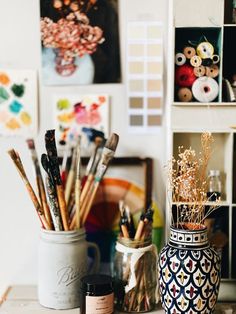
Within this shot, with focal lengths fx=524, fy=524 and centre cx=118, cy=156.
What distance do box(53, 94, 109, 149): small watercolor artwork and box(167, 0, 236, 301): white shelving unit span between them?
0.71ft

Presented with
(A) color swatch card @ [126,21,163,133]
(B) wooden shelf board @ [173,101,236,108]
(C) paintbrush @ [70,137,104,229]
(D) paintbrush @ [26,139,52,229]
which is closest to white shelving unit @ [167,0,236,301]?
(B) wooden shelf board @ [173,101,236,108]

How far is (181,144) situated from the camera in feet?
4.79

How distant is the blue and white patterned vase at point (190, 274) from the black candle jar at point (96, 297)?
139 mm

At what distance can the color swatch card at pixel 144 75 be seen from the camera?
151 cm

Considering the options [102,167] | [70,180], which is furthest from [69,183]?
[102,167]

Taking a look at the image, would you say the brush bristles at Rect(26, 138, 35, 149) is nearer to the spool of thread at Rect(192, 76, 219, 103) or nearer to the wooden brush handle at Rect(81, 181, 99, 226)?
the wooden brush handle at Rect(81, 181, 99, 226)

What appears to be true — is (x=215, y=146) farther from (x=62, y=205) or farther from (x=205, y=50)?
(x=62, y=205)

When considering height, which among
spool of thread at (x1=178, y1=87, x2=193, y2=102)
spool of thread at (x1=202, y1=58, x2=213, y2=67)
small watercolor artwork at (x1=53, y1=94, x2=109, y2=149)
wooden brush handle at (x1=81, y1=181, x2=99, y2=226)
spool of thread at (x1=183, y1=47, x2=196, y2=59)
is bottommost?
wooden brush handle at (x1=81, y1=181, x2=99, y2=226)

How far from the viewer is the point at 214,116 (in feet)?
4.45

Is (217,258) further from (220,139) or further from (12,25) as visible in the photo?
(12,25)

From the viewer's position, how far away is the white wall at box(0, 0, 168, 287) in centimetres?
151

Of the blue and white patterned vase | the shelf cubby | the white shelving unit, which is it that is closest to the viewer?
the blue and white patterned vase

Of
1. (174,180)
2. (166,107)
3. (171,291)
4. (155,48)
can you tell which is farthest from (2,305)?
(155,48)

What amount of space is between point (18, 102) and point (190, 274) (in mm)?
709
